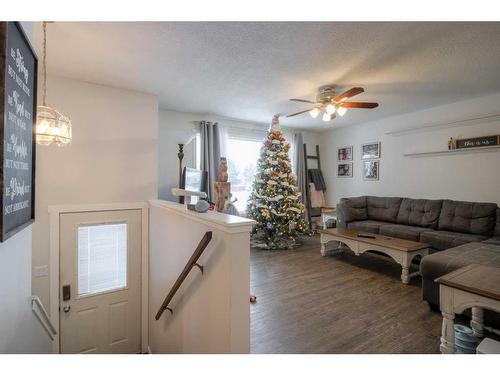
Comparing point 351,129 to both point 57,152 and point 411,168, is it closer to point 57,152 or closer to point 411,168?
point 411,168

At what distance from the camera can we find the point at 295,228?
4.95 m

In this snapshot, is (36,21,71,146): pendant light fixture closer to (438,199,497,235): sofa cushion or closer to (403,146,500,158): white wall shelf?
(438,199,497,235): sofa cushion

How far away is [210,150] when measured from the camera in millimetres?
4848

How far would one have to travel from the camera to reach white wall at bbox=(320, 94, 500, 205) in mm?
3920

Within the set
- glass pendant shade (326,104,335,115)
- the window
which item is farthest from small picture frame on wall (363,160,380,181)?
glass pendant shade (326,104,335,115)

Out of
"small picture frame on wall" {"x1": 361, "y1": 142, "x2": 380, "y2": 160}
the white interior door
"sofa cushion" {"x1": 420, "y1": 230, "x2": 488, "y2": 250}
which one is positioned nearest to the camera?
the white interior door

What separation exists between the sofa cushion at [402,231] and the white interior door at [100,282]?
400 centimetres

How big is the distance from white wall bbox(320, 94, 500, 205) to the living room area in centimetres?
3

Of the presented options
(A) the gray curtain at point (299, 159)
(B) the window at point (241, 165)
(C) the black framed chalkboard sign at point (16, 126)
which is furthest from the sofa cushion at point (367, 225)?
(C) the black framed chalkboard sign at point (16, 126)

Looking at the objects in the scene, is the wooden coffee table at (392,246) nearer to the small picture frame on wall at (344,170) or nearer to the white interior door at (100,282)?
the small picture frame on wall at (344,170)

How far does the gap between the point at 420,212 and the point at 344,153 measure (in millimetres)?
2243

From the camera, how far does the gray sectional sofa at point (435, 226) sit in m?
2.56
